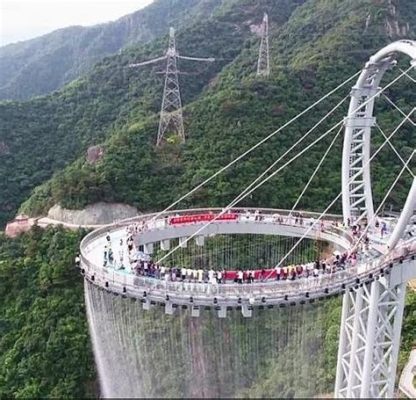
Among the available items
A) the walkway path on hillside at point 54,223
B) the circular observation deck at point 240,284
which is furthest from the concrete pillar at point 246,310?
the walkway path on hillside at point 54,223

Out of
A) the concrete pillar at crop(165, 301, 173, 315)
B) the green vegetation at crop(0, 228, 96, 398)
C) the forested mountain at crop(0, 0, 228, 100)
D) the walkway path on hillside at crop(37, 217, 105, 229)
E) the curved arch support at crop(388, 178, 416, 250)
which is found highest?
the forested mountain at crop(0, 0, 228, 100)

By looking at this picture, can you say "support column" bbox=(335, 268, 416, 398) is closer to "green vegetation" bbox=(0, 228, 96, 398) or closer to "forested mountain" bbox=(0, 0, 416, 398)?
"forested mountain" bbox=(0, 0, 416, 398)

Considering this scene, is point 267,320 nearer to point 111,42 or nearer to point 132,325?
point 132,325

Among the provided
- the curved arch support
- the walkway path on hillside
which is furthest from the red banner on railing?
the walkway path on hillside

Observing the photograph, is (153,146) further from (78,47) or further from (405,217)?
(78,47)

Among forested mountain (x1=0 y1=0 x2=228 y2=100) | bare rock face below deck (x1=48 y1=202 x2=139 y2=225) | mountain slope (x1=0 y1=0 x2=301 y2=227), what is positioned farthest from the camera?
forested mountain (x1=0 y1=0 x2=228 y2=100)

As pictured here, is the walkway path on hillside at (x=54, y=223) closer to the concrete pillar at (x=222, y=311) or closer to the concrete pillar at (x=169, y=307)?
the concrete pillar at (x=169, y=307)
